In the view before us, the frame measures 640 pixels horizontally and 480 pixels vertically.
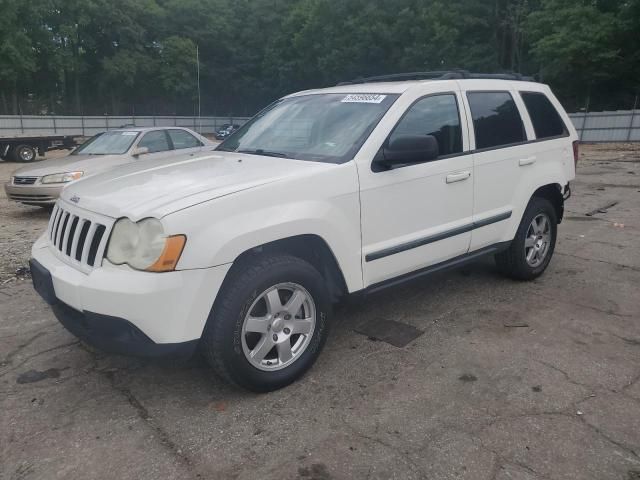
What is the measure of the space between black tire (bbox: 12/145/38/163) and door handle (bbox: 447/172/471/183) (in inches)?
729

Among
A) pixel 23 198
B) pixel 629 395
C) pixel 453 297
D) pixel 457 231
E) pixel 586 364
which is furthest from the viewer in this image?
pixel 23 198

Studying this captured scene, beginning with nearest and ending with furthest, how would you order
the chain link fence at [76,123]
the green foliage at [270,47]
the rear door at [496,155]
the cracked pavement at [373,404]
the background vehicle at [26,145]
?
the cracked pavement at [373,404] → the rear door at [496,155] → the background vehicle at [26,145] → the green foliage at [270,47] → the chain link fence at [76,123]

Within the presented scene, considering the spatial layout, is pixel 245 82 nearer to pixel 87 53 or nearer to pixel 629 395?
pixel 87 53

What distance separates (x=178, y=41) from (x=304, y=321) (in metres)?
51.5

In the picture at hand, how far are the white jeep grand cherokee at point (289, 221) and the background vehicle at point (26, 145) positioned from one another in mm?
16774

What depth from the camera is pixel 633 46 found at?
2800cm

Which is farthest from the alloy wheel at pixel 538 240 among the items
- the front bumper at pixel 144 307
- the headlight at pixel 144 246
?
the headlight at pixel 144 246

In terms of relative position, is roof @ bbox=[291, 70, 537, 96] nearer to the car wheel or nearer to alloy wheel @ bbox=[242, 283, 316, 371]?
alloy wheel @ bbox=[242, 283, 316, 371]

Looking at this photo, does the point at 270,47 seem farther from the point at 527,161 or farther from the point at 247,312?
the point at 247,312

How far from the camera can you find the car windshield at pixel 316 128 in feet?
11.5

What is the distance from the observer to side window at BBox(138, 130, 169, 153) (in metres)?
9.34

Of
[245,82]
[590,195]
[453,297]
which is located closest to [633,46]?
[590,195]

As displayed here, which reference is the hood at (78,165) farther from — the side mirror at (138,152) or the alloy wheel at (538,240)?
the alloy wheel at (538,240)

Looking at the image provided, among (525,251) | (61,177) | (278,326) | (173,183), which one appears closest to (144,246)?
(173,183)
